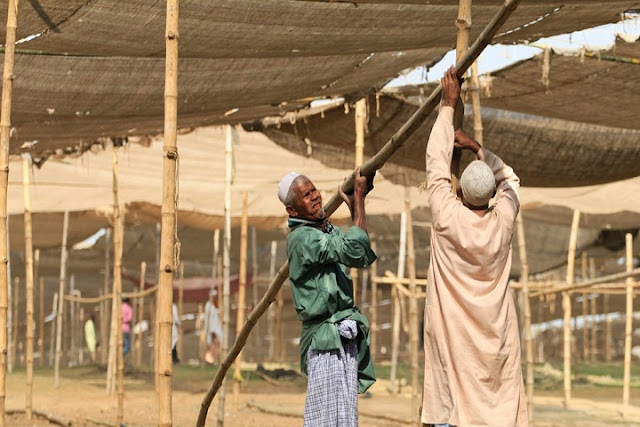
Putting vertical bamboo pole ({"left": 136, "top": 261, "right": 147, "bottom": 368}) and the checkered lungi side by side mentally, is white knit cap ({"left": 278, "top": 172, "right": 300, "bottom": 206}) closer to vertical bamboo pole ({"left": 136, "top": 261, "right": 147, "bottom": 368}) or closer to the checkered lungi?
the checkered lungi

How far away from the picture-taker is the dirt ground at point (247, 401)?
9031 millimetres

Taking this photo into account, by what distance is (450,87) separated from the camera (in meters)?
3.42

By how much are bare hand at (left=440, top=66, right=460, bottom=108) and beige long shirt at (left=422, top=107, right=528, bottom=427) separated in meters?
0.03

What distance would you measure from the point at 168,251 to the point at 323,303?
613 millimetres

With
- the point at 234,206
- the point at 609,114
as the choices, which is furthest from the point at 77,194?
the point at 609,114

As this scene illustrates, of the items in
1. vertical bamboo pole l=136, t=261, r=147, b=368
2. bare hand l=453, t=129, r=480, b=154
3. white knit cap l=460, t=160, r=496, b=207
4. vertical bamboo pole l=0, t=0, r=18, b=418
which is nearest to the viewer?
white knit cap l=460, t=160, r=496, b=207

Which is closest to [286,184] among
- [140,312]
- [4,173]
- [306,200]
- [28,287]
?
[306,200]

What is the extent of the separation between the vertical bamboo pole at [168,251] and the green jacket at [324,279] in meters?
0.46

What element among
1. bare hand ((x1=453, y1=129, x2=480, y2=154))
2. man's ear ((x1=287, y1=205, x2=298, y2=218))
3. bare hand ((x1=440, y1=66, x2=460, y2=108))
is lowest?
man's ear ((x1=287, y1=205, x2=298, y2=218))

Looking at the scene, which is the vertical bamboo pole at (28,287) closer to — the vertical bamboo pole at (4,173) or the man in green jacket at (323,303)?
the vertical bamboo pole at (4,173)

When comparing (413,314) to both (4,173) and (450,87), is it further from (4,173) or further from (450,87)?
(450,87)

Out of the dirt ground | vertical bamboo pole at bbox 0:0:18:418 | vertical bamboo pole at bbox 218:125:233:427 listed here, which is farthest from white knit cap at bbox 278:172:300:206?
the dirt ground

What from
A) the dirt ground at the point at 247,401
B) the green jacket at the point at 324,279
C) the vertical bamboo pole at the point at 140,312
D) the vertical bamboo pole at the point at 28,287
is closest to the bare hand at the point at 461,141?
the green jacket at the point at 324,279

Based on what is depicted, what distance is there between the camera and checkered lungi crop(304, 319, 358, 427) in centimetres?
355
